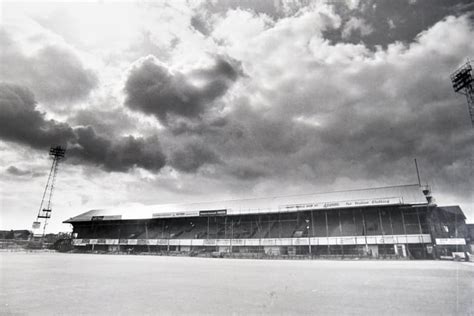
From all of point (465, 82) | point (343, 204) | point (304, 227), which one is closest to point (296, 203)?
point (304, 227)

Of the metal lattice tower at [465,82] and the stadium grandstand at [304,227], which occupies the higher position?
the metal lattice tower at [465,82]

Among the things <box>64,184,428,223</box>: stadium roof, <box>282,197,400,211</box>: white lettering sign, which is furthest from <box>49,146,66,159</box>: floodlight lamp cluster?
<box>282,197,400,211</box>: white lettering sign

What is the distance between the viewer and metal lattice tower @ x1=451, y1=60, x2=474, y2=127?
29703 mm

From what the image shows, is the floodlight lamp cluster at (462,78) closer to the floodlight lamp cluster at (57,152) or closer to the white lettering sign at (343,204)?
the white lettering sign at (343,204)

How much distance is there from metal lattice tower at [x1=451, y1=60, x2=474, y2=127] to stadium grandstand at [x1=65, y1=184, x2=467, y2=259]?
16.5 meters

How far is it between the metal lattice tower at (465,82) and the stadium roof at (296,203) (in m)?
16.4

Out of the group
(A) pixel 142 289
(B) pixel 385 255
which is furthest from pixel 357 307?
(B) pixel 385 255

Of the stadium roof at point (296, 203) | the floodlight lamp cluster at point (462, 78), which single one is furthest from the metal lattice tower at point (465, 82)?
the stadium roof at point (296, 203)

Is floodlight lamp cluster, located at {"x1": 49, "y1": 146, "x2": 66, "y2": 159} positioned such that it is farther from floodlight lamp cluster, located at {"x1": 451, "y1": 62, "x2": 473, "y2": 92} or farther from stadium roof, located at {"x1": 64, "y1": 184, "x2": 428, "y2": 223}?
floodlight lamp cluster, located at {"x1": 451, "y1": 62, "x2": 473, "y2": 92}

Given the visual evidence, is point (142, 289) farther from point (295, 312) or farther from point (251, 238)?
point (251, 238)

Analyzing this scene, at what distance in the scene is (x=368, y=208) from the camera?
4491 cm

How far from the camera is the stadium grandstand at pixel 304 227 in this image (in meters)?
40.6

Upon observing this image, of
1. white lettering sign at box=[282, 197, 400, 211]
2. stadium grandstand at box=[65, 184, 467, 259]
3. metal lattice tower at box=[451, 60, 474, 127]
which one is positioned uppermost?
metal lattice tower at box=[451, 60, 474, 127]

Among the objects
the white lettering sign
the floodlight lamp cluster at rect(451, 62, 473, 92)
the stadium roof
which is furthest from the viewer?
the stadium roof
